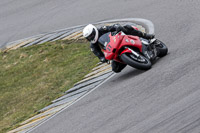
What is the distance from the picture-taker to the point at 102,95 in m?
9.20

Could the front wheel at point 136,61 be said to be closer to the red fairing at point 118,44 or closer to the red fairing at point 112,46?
the red fairing at point 118,44

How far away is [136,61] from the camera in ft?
29.6

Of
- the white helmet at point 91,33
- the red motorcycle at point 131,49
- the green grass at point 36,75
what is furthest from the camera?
the green grass at point 36,75

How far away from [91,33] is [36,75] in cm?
341

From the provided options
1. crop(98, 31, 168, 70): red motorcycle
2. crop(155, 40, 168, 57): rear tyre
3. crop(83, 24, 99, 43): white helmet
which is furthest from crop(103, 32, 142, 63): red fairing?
crop(155, 40, 168, 57): rear tyre

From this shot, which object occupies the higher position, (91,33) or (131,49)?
(91,33)

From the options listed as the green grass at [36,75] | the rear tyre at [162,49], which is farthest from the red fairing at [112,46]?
the green grass at [36,75]

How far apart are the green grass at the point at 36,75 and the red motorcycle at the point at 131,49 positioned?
6.26 ft

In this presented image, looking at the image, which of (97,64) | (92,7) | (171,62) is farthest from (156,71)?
(92,7)

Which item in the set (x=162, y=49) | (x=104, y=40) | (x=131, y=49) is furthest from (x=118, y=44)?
(x=162, y=49)

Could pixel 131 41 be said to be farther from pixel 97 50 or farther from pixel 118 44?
pixel 97 50

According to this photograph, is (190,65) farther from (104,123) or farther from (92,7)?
(92,7)

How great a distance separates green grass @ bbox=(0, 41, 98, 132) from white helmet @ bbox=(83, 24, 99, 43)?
171 cm

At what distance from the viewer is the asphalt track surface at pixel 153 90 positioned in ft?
22.6
